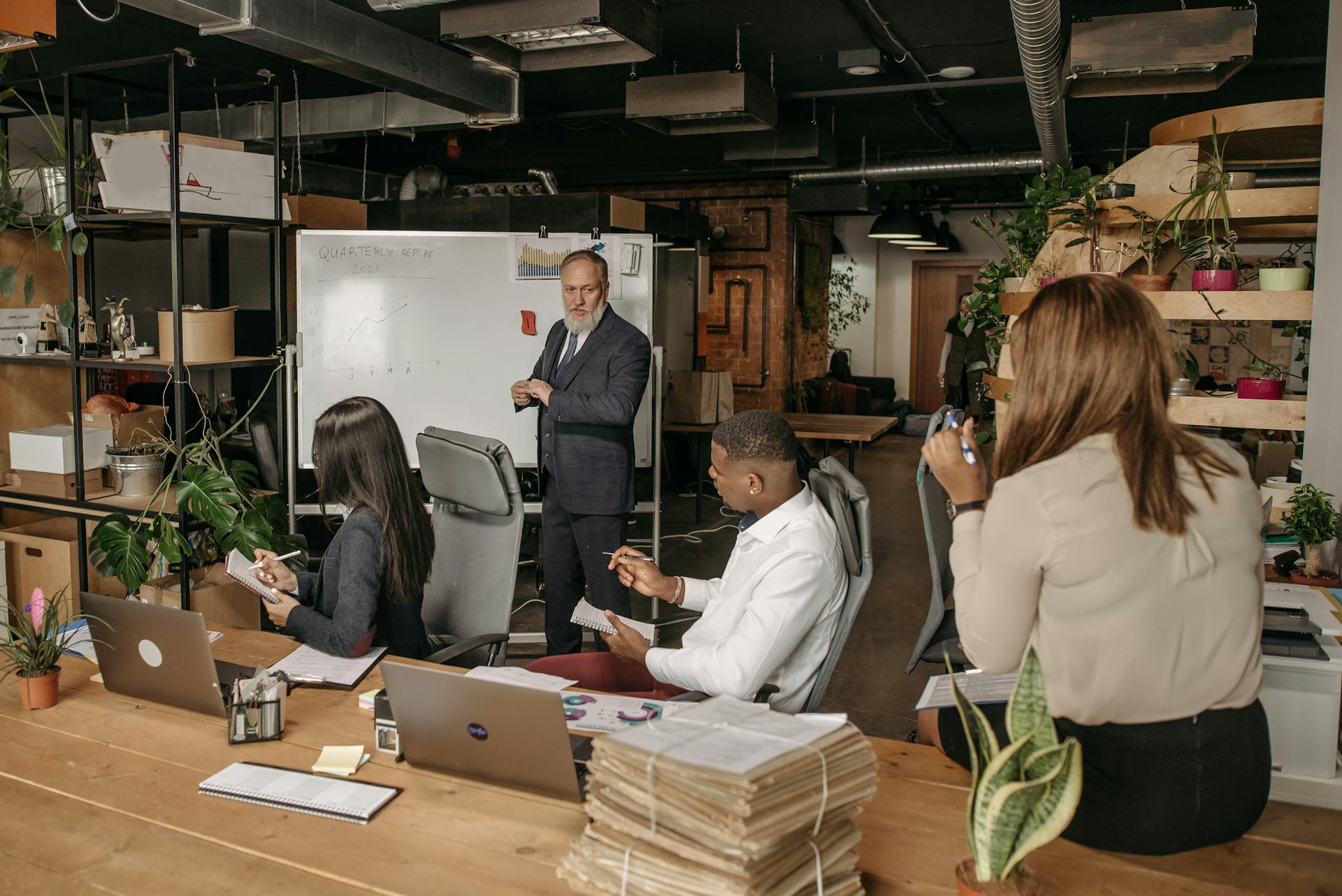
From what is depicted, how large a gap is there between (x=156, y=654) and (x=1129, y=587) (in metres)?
1.66

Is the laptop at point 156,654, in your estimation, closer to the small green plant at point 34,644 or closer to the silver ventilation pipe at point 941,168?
the small green plant at point 34,644

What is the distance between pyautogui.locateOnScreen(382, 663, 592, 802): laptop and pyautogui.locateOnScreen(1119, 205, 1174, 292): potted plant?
121 inches

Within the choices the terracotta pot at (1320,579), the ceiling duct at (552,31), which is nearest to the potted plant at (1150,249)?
the terracotta pot at (1320,579)

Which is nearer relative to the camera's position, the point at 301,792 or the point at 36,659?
the point at 301,792

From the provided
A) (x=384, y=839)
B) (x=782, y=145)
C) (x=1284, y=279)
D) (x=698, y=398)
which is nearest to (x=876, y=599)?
(x=1284, y=279)

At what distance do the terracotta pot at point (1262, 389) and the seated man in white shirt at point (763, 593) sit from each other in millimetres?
2255

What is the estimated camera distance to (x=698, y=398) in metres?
8.46

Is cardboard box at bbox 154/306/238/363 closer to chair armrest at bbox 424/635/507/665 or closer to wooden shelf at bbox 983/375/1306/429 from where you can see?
chair armrest at bbox 424/635/507/665

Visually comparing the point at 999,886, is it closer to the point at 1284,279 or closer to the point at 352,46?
the point at 1284,279

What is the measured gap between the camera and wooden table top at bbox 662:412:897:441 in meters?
7.19

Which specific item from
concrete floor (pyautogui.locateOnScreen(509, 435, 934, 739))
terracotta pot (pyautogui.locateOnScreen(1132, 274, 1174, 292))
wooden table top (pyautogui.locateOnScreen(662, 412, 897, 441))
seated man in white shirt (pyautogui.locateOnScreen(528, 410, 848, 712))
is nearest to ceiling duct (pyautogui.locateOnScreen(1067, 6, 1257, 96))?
terracotta pot (pyautogui.locateOnScreen(1132, 274, 1174, 292))

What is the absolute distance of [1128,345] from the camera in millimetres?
1519

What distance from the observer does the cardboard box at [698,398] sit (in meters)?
8.40

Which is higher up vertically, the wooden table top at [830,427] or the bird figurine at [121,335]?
the bird figurine at [121,335]
